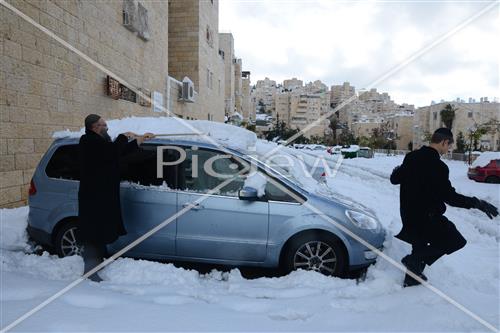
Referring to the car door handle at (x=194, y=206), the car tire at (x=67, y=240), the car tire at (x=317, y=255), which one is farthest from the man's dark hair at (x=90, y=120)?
the car tire at (x=317, y=255)

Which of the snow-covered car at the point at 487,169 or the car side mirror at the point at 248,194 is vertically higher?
the car side mirror at the point at 248,194

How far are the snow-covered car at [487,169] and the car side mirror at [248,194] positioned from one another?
53.1 feet

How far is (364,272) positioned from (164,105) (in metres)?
14.3

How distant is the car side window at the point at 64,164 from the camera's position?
441 cm

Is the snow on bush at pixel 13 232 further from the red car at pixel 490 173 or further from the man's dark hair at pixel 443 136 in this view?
→ the red car at pixel 490 173

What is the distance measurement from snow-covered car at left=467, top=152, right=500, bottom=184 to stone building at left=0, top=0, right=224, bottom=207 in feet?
49.6

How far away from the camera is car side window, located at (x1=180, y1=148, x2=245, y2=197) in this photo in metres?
4.14

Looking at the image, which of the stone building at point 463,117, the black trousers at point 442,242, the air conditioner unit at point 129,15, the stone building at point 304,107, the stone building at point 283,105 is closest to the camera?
the black trousers at point 442,242

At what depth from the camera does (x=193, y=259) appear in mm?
4117

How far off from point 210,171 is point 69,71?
6.44 m

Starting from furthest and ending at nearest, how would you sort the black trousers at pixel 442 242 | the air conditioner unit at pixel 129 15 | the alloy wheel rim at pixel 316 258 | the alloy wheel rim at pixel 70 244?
the air conditioner unit at pixel 129 15 → the alloy wheel rim at pixel 70 244 → the alloy wheel rim at pixel 316 258 → the black trousers at pixel 442 242

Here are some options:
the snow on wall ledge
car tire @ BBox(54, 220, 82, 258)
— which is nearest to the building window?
the snow on wall ledge

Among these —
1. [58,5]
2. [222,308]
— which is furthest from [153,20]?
[222,308]

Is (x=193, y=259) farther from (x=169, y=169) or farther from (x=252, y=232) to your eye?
(x=169, y=169)
